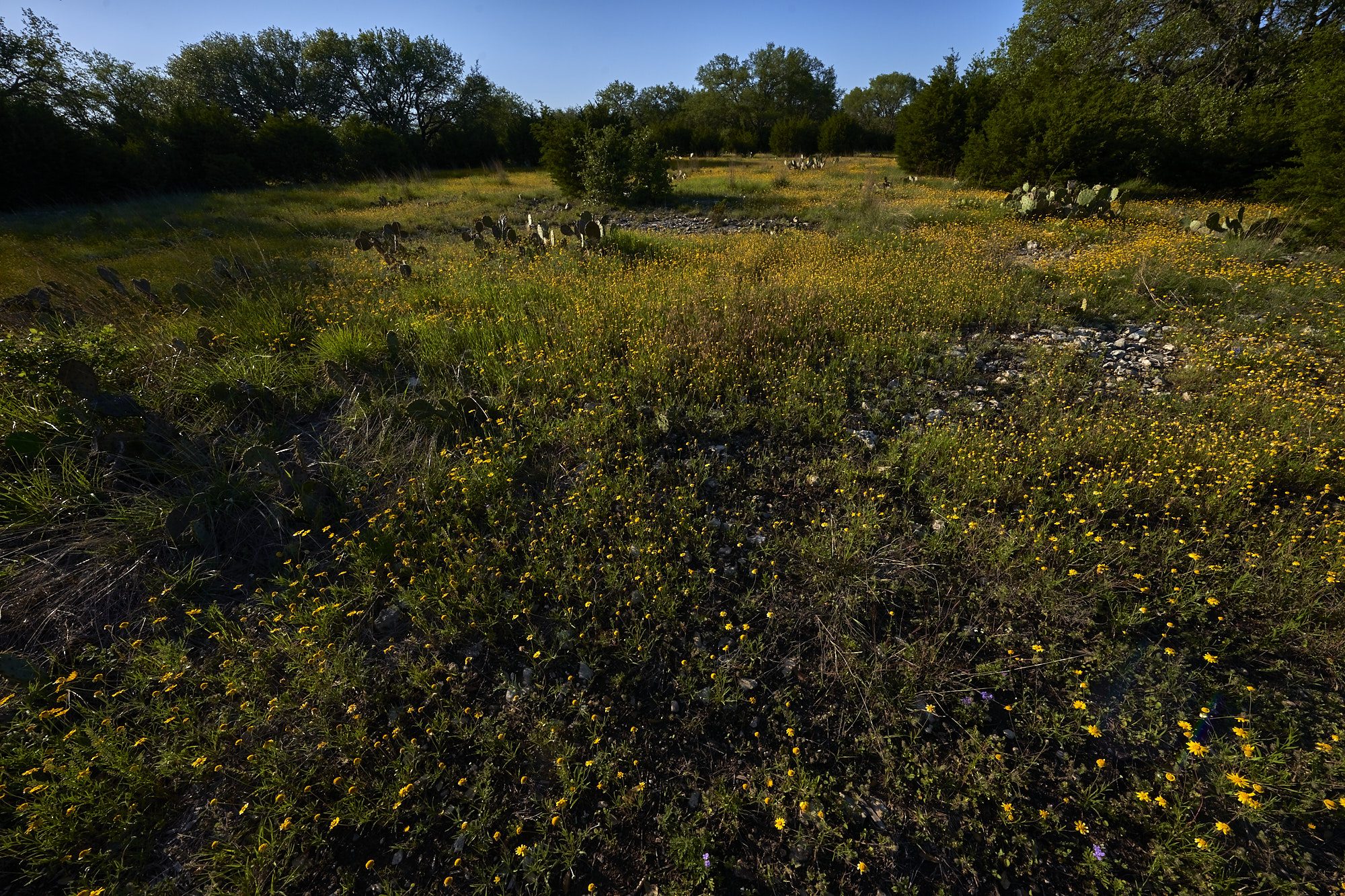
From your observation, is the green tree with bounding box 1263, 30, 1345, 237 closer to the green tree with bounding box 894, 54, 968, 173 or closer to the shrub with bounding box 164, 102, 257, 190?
the green tree with bounding box 894, 54, 968, 173

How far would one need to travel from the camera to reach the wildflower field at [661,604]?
1.80 meters

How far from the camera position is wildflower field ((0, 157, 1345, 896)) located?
1797 mm

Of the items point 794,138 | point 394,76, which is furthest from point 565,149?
point 394,76

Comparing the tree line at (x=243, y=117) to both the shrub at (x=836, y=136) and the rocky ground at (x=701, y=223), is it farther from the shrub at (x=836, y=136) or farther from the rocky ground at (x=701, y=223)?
the shrub at (x=836, y=136)

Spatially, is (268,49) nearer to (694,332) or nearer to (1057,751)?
(694,332)

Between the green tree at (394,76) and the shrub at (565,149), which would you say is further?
the green tree at (394,76)

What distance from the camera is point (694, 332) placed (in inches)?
188

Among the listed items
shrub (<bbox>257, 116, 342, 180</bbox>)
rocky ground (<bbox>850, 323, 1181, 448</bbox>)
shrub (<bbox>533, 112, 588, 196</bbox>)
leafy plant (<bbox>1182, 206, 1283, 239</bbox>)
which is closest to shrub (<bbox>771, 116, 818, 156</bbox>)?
shrub (<bbox>533, 112, 588, 196</bbox>)

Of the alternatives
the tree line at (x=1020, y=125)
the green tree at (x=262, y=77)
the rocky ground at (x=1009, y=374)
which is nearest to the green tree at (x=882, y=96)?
the tree line at (x=1020, y=125)

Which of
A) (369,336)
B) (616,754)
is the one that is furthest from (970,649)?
(369,336)

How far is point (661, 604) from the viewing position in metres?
2.55

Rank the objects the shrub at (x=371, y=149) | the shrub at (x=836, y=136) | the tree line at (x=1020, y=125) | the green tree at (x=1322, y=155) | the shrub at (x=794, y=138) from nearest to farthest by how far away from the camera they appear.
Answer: the green tree at (x=1322, y=155) < the tree line at (x=1020, y=125) < the shrub at (x=371, y=149) < the shrub at (x=836, y=136) < the shrub at (x=794, y=138)

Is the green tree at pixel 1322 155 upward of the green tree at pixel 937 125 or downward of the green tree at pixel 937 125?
downward

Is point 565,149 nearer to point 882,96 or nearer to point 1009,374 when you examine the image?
point 1009,374
